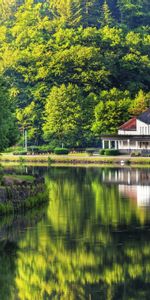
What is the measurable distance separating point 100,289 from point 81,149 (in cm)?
13962

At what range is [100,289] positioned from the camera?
45156mm

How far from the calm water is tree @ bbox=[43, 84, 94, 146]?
344 feet

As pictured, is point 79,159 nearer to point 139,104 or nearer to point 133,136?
point 133,136

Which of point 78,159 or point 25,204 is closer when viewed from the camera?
point 25,204

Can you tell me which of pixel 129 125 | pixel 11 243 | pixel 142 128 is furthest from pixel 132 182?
pixel 142 128

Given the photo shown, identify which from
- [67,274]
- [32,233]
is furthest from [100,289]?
[32,233]

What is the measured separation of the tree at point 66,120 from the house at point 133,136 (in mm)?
6971

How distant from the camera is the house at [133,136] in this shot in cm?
17550

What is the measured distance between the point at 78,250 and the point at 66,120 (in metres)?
140

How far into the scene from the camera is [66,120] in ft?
636

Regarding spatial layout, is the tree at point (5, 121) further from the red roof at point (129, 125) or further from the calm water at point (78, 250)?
the red roof at point (129, 125)

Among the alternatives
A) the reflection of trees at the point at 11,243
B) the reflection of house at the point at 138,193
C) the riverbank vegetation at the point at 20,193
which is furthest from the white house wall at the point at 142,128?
the reflection of trees at the point at 11,243

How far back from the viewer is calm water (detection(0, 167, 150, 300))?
45344mm

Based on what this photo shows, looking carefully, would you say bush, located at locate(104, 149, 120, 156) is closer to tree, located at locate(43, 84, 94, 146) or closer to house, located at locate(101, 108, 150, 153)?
house, located at locate(101, 108, 150, 153)
